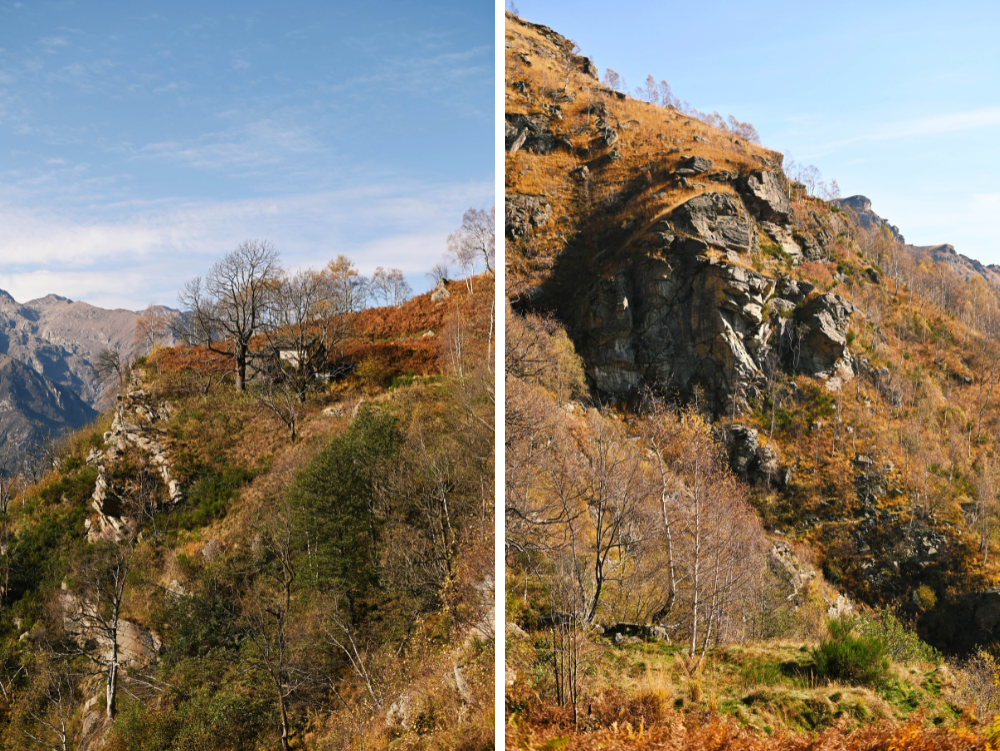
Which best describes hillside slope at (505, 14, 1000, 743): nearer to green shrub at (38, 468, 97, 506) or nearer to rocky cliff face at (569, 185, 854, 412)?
rocky cliff face at (569, 185, 854, 412)

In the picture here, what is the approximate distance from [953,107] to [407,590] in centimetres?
444

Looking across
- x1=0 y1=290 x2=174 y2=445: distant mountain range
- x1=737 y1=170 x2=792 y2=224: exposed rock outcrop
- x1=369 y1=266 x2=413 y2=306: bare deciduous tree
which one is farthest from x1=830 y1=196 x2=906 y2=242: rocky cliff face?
x1=0 y1=290 x2=174 y2=445: distant mountain range

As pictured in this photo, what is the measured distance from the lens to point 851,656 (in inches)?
129

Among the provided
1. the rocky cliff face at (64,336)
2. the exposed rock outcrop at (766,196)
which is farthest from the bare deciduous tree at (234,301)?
the exposed rock outcrop at (766,196)

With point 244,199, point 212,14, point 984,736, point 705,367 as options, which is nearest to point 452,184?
point 244,199

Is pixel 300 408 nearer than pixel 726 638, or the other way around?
pixel 726 638

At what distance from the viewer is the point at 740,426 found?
11.5 ft

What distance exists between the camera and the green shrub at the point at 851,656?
10.6 ft

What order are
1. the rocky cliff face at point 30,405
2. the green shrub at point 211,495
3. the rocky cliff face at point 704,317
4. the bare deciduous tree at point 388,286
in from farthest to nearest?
the bare deciduous tree at point 388,286
the rocky cliff face at point 704,317
the green shrub at point 211,495
the rocky cliff face at point 30,405

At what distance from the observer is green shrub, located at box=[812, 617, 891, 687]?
3.25 m

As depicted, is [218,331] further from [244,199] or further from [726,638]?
[726,638]

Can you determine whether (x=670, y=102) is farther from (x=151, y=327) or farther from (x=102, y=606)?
(x=102, y=606)

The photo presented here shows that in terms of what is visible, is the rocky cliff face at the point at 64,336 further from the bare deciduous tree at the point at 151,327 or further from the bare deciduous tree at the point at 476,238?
the bare deciduous tree at the point at 476,238

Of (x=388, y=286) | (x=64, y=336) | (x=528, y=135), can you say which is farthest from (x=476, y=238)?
(x=64, y=336)
